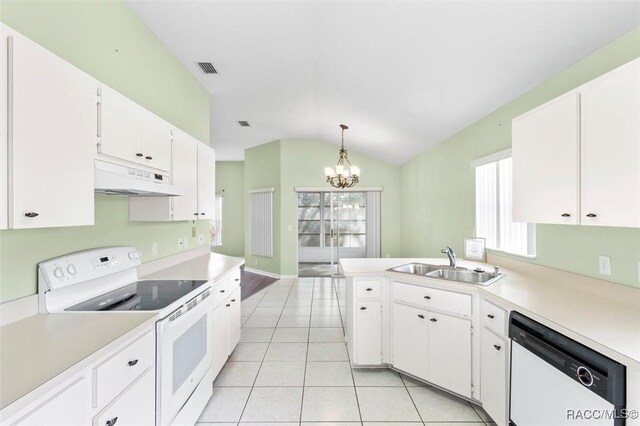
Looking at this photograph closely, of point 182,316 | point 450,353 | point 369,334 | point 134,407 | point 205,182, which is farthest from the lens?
point 205,182

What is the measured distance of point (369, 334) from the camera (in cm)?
250

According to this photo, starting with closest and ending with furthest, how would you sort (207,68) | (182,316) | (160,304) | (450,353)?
(160,304), (182,316), (450,353), (207,68)

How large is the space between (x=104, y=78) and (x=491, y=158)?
3.49 meters

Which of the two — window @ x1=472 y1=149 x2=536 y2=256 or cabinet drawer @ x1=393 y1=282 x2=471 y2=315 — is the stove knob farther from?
window @ x1=472 y1=149 x2=536 y2=256

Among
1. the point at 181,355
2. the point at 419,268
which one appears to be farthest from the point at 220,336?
the point at 419,268

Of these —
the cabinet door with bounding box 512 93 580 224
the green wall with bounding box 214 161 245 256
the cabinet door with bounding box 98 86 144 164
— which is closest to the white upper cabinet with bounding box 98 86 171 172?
the cabinet door with bounding box 98 86 144 164

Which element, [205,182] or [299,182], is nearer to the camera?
[205,182]

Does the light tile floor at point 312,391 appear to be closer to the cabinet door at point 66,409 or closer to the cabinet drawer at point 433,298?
the cabinet drawer at point 433,298

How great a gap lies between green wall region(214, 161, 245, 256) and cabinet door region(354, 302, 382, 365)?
638 centimetres

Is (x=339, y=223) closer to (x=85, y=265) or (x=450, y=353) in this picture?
(x=450, y=353)

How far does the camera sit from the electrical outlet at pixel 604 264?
5.49 feet

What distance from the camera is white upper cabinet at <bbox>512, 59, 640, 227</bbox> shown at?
128cm

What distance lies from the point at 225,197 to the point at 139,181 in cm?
681

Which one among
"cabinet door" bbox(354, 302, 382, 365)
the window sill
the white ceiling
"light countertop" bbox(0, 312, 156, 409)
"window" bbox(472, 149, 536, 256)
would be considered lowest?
"cabinet door" bbox(354, 302, 382, 365)
